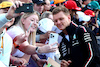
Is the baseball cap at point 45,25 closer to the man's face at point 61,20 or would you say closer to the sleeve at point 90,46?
the man's face at point 61,20

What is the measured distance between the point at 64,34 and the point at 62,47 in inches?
8.2

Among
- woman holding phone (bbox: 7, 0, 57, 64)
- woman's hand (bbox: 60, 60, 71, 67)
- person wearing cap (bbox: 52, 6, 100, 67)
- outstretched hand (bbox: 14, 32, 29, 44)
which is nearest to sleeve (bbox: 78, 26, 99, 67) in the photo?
person wearing cap (bbox: 52, 6, 100, 67)

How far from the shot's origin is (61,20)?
2807 millimetres

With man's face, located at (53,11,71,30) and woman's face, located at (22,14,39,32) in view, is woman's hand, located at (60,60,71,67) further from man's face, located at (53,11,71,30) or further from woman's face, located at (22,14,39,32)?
woman's face, located at (22,14,39,32)

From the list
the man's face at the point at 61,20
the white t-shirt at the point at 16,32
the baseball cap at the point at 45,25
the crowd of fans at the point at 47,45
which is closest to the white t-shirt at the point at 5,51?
the crowd of fans at the point at 47,45

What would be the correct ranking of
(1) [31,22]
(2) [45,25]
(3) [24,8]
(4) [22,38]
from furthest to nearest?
(2) [45,25] < (1) [31,22] < (4) [22,38] < (3) [24,8]

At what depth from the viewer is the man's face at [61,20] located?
272 centimetres

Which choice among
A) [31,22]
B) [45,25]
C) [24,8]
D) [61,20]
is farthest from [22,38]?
[45,25]

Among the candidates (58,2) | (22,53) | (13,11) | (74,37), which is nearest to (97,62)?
(74,37)

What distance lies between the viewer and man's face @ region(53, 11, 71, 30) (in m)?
2.72

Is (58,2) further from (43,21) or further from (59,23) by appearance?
(59,23)

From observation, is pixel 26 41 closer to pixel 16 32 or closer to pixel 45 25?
pixel 16 32

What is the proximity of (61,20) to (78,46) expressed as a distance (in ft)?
1.79

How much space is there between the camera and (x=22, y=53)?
2.80m
